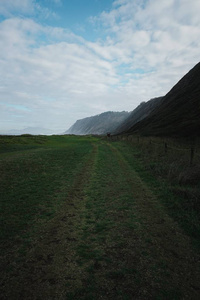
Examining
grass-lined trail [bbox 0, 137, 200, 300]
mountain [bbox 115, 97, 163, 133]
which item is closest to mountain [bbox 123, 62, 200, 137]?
grass-lined trail [bbox 0, 137, 200, 300]

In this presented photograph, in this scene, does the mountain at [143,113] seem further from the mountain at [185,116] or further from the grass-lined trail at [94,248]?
the grass-lined trail at [94,248]

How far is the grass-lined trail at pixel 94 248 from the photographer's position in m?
3.42

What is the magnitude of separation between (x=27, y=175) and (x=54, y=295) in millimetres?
9814

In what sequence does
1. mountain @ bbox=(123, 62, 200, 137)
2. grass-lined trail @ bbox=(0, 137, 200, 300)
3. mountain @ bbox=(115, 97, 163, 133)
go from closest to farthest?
1. grass-lined trail @ bbox=(0, 137, 200, 300)
2. mountain @ bbox=(123, 62, 200, 137)
3. mountain @ bbox=(115, 97, 163, 133)

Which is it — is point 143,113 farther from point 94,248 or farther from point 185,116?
point 94,248

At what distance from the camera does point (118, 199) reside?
8.06 meters

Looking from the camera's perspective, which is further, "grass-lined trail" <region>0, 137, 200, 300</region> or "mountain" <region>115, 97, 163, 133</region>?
"mountain" <region>115, 97, 163, 133</region>

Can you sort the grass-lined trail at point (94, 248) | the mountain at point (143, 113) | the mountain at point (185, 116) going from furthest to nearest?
the mountain at point (143, 113), the mountain at point (185, 116), the grass-lined trail at point (94, 248)

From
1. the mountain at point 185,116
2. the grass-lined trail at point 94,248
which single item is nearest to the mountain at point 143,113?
the mountain at point 185,116

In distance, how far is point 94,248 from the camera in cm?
467

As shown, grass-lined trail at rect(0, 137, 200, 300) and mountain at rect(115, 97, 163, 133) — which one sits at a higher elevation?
mountain at rect(115, 97, 163, 133)

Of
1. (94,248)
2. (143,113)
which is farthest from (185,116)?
(143,113)

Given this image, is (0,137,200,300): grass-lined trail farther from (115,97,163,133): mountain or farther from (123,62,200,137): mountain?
(115,97,163,133): mountain

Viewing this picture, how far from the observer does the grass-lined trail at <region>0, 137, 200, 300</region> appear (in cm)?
342
